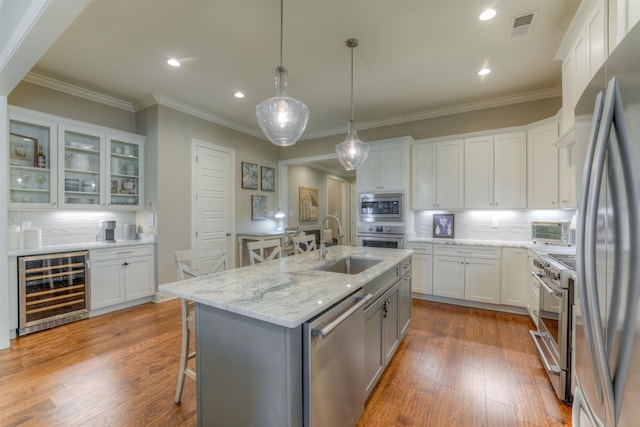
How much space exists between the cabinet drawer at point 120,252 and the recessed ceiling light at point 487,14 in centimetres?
459

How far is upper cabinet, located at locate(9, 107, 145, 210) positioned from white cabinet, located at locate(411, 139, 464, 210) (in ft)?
13.8

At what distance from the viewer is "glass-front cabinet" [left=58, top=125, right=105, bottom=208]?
3377mm

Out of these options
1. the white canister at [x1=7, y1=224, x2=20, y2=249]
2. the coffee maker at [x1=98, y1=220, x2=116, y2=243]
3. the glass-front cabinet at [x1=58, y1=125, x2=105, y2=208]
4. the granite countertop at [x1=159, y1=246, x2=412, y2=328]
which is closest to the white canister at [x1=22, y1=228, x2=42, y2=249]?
the white canister at [x1=7, y1=224, x2=20, y2=249]

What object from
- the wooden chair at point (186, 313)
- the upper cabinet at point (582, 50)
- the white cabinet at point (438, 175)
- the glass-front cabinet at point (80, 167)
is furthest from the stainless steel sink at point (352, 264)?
the glass-front cabinet at point (80, 167)

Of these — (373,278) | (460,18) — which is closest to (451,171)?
(460,18)

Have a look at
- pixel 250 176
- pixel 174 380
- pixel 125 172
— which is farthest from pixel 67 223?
pixel 174 380

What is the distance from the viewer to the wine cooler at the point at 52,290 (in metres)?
2.87

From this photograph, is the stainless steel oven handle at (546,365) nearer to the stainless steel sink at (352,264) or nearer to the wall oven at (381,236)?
the stainless steel sink at (352,264)

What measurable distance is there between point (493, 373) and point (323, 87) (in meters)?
3.57

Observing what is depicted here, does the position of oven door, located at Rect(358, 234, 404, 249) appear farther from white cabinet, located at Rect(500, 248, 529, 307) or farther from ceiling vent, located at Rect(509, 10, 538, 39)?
ceiling vent, located at Rect(509, 10, 538, 39)

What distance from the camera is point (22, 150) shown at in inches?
123

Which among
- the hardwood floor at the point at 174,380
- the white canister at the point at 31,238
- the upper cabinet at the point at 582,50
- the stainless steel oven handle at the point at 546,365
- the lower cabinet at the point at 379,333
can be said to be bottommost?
the hardwood floor at the point at 174,380

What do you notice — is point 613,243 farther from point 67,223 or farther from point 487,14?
point 67,223

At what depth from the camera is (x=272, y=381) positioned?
1.20 metres
